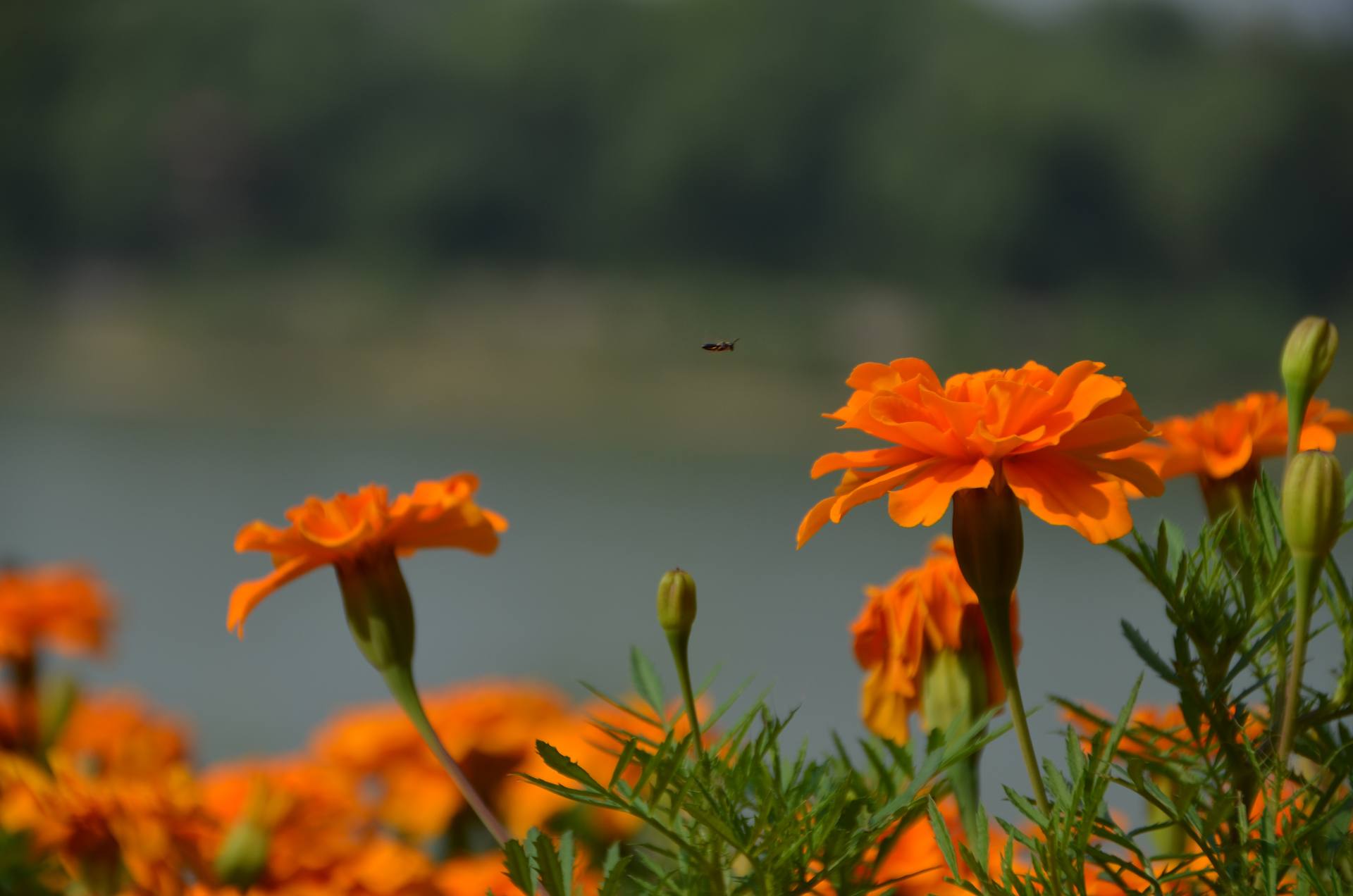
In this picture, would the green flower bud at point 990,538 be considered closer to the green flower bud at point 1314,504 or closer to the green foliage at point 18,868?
the green flower bud at point 1314,504

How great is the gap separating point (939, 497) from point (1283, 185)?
7.05ft

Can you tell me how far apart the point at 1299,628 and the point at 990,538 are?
0.15ft

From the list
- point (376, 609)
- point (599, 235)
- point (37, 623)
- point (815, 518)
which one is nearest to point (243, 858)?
point (376, 609)

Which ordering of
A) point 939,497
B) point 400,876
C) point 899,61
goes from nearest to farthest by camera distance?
point 939,497, point 400,876, point 899,61

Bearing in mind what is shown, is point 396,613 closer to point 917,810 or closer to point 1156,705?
point 917,810

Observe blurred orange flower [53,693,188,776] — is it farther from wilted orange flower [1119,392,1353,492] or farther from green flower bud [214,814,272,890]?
wilted orange flower [1119,392,1353,492]

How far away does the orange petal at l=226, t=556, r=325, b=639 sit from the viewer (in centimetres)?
25

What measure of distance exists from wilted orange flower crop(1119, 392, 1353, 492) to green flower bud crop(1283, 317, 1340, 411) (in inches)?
1.1

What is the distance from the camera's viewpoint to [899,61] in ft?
8.32

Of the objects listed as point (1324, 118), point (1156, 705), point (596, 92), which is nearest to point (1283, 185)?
point (1324, 118)

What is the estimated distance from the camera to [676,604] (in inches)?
9.1

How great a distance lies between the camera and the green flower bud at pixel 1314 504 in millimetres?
185

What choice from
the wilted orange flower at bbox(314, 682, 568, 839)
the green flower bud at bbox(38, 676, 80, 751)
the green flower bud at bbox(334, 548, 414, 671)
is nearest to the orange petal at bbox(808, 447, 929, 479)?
the green flower bud at bbox(334, 548, 414, 671)

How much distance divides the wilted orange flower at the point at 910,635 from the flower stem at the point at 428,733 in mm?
92
